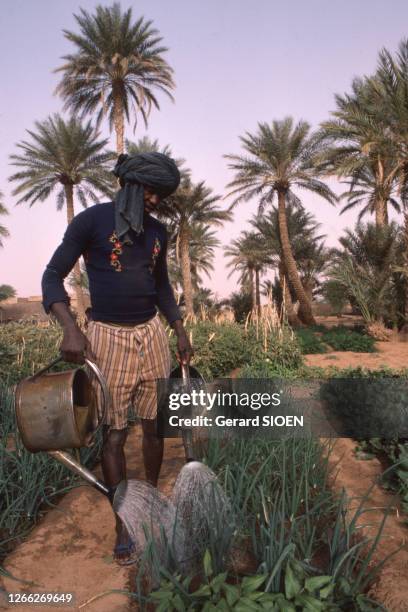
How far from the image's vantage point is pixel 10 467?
2.50 m

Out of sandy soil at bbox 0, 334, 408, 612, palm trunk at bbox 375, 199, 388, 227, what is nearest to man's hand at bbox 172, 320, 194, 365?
sandy soil at bbox 0, 334, 408, 612

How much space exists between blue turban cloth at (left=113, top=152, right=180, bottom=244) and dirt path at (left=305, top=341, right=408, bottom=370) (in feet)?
24.1

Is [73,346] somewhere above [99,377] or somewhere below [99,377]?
above

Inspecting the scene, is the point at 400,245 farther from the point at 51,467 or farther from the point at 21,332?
the point at 51,467

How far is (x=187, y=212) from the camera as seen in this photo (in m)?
21.3

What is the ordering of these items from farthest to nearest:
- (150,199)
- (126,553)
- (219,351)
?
(219,351), (150,199), (126,553)

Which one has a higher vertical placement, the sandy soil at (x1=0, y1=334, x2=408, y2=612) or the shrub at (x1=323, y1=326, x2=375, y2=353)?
the sandy soil at (x1=0, y1=334, x2=408, y2=612)

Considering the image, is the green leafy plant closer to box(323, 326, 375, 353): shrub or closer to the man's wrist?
the man's wrist

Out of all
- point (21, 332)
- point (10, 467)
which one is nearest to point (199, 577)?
point (10, 467)

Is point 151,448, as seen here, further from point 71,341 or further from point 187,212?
point 187,212

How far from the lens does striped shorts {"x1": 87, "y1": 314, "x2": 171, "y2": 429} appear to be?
1.98 meters

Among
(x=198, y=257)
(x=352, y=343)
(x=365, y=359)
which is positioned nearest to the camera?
(x=365, y=359)

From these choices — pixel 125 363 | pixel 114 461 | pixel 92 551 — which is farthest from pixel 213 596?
pixel 125 363

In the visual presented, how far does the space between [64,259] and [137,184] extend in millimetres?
452
